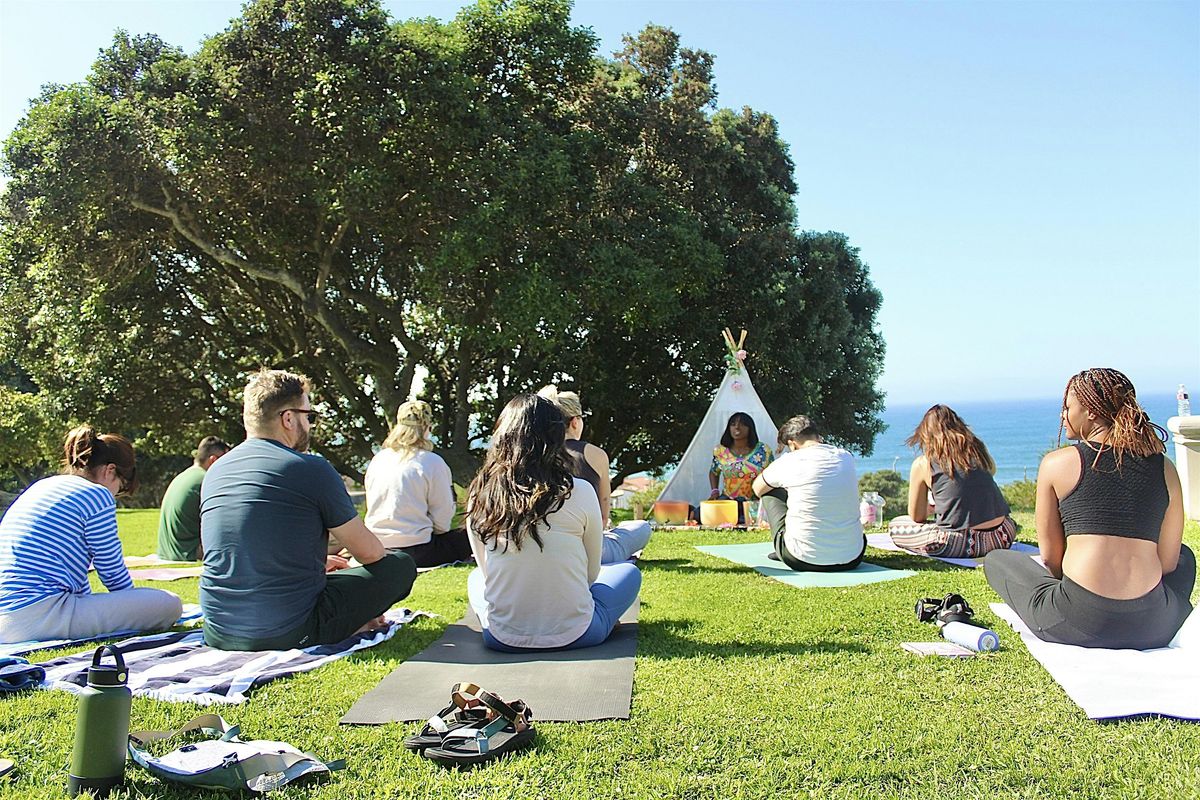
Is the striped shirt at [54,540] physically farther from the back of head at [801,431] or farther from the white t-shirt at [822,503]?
the back of head at [801,431]

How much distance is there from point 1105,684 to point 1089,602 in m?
0.63

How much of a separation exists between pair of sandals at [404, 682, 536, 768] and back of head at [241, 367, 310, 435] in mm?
2004

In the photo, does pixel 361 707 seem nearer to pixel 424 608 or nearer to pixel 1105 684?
pixel 424 608

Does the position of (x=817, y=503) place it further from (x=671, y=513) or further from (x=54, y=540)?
(x=54, y=540)

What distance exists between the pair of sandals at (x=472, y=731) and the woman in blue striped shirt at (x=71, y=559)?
2848 millimetres

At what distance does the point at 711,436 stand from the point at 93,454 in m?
8.63

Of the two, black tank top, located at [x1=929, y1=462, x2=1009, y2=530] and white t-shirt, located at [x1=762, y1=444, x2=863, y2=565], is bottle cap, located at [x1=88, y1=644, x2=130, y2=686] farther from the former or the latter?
black tank top, located at [x1=929, y1=462, x2=1009, y2=530]

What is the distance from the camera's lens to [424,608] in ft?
20.2

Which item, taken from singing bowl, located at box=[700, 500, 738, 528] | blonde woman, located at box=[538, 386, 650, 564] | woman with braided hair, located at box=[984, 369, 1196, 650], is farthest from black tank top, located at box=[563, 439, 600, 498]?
singing bowl, located at box=[700, 500, 738, 528]

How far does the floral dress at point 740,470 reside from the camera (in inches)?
452

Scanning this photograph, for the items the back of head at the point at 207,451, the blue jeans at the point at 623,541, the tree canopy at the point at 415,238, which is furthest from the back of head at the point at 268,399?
the tree canopy at the point at 415,238

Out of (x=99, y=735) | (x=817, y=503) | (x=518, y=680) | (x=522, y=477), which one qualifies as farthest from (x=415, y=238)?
(x=99, y=735)

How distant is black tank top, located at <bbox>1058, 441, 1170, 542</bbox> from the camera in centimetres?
439

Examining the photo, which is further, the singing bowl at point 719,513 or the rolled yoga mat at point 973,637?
the singing bowl at point 719,513
